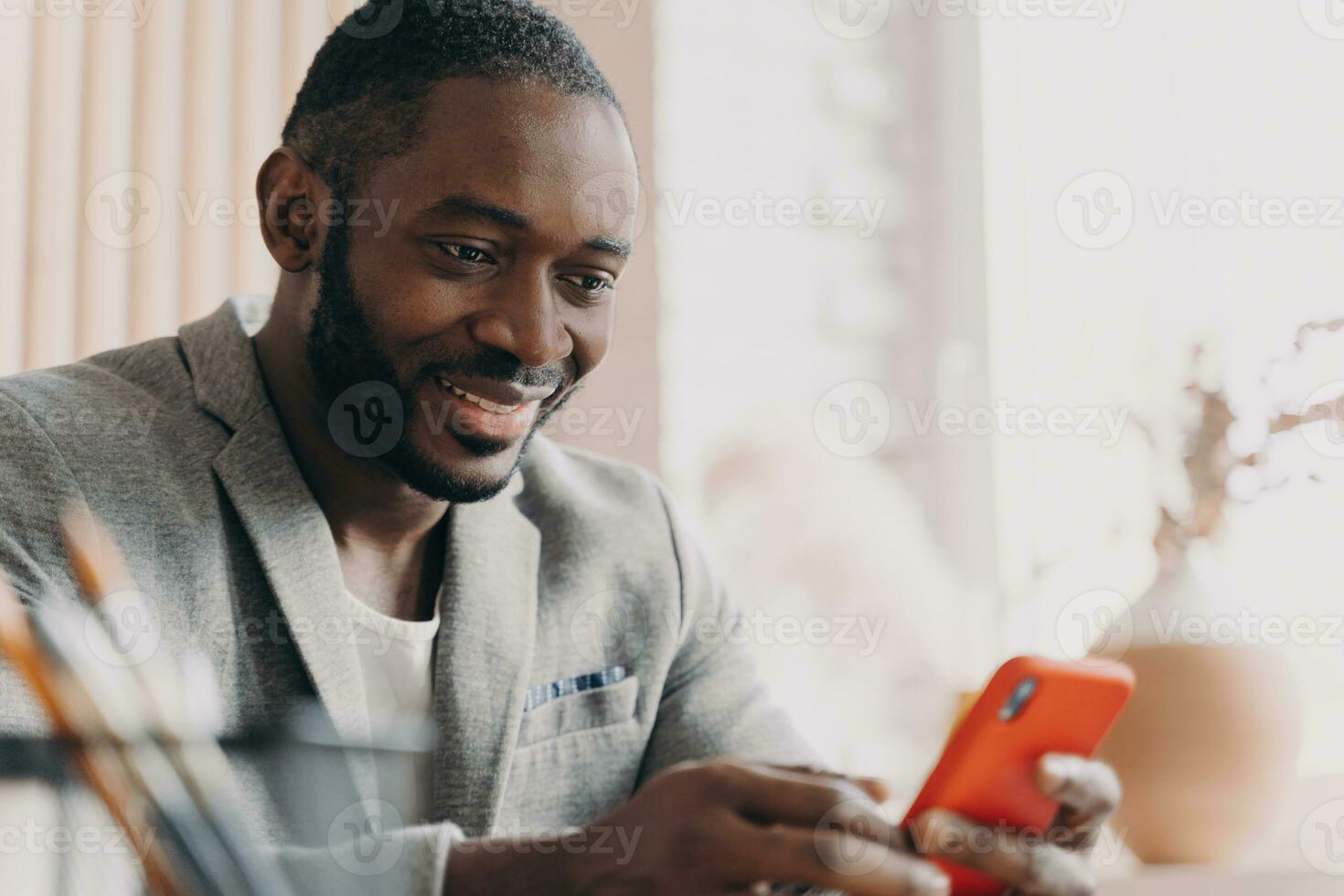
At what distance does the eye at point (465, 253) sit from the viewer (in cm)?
99

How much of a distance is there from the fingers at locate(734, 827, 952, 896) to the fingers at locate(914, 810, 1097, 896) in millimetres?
86

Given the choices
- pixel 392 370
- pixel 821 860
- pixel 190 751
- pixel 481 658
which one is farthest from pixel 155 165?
pixel 821 860

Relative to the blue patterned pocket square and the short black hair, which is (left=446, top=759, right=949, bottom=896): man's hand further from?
the short black hair

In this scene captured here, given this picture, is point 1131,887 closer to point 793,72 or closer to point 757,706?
point 757,706

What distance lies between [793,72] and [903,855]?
1459 mm

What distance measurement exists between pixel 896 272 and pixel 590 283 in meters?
0.92

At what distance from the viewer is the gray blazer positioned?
925 millimetres

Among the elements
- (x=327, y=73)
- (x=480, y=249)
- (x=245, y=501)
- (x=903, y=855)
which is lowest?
(x=903, y=855)

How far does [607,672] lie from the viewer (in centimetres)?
115

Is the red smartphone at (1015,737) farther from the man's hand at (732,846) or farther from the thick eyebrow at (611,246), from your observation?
the thick eyebrow at (611,246)

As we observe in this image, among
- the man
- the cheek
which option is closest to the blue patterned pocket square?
the man

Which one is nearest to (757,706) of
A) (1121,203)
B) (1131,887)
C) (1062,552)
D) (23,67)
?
(1131,887)

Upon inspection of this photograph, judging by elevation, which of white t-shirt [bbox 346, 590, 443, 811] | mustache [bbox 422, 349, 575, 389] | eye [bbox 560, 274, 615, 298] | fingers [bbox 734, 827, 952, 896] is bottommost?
white t-shirt [bbox 346, 590, 443, 811]

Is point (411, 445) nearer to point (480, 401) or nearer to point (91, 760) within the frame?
point (480, 401)
